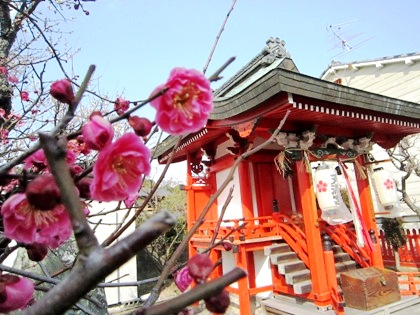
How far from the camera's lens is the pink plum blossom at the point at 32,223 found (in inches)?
21.1

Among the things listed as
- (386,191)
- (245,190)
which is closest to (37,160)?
(245,190)

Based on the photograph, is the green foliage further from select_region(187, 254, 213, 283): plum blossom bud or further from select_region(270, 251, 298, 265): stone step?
select_region(187, 254, 213, 283): plum blossom bud

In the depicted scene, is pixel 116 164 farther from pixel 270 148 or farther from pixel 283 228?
pixel 270 148

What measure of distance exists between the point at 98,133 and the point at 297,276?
17.1 feet

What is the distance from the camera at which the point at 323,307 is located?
4.60 metres

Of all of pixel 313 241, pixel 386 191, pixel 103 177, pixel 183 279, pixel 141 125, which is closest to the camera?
pixel 103 177

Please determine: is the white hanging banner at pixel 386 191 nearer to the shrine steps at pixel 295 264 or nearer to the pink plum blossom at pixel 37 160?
the shrine steps at pixel 295 264

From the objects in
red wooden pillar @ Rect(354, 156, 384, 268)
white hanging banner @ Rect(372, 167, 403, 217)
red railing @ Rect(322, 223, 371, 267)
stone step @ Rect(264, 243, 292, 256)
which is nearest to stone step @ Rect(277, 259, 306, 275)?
stone step @ Rect(264, 243, 292, 256)

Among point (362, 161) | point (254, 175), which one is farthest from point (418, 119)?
point (254, 175)

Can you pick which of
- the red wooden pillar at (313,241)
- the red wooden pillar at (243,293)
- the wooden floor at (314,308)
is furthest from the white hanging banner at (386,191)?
the red wooden pillar at (243,293)

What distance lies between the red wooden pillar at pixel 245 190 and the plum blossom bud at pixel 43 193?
5687mm

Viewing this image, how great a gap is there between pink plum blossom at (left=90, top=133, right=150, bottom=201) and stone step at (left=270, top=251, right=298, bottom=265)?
5312mm

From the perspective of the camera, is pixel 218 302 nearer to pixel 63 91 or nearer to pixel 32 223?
pixel 32 223

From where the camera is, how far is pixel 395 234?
7.92m
